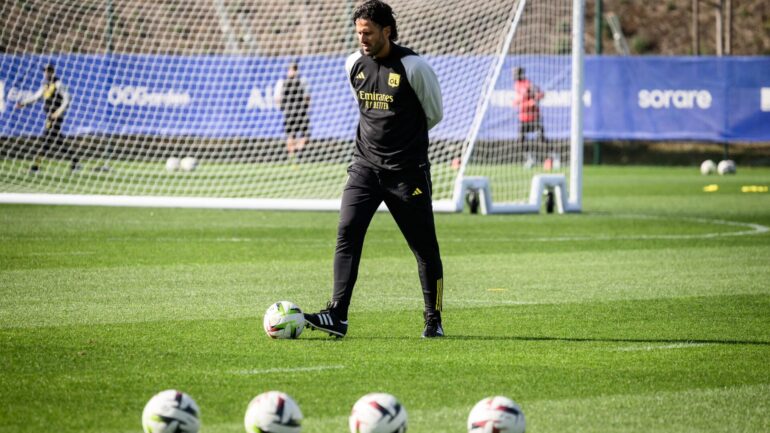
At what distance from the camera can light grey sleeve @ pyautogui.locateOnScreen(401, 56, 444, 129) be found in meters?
8.52

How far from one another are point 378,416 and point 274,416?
17.6 inches

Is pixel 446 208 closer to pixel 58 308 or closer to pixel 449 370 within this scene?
pixel 58 308

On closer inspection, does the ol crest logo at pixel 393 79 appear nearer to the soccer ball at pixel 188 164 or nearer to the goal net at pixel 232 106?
the goal net at pixel 232 106

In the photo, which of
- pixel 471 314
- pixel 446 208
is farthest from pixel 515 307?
pixel 446 208

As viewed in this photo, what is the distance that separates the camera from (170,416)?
5.57 m

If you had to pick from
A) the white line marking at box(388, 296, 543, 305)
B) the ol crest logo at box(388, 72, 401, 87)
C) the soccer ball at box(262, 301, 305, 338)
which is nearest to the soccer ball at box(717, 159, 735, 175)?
the white line marking at box(388, 296, 543, 305)

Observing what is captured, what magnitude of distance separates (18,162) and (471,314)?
15.2m

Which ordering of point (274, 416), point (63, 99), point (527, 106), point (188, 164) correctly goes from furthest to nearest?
1. point (188, 164)
2. point (63, 99)
3. point (527, 106)
4. point (274, 416)

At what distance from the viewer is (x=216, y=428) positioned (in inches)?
233

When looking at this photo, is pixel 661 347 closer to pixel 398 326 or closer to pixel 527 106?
pixel 398 326

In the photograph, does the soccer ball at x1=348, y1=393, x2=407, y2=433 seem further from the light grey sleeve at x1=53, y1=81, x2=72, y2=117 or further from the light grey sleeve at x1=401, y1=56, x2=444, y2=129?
the light grey sleeve at x1=53, y1=81, x2=72, y2=117

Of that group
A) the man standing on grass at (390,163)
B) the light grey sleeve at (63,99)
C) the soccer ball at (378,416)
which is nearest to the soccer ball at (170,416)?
the soccer ball at (378,416)

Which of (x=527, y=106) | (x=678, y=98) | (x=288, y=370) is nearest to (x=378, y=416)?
(x=288, y=370)

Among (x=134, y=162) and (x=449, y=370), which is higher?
(x=134, y=162)
